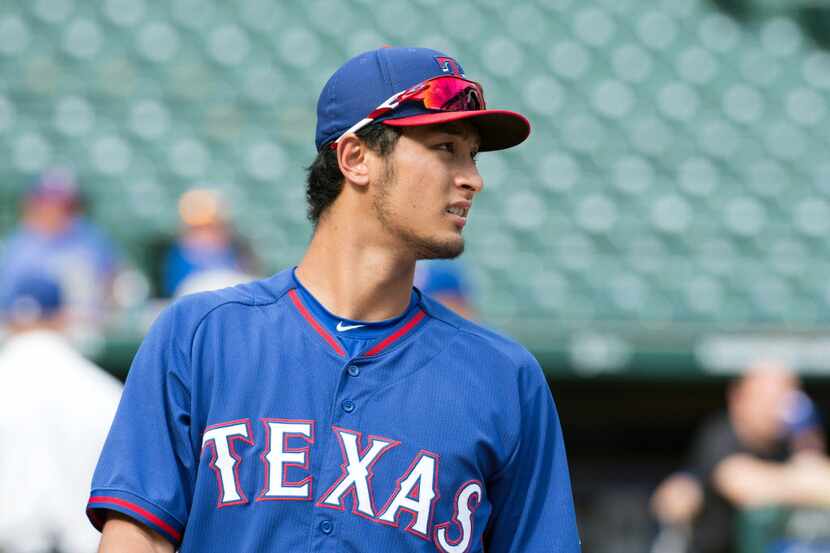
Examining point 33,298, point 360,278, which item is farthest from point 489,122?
point 33,298

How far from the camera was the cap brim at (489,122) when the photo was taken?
1.96 metres

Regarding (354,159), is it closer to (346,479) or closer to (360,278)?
(360,278)

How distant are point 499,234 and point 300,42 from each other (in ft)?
7.22

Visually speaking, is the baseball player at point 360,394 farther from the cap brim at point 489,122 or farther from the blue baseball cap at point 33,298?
the blue baseball cap at point 33,298

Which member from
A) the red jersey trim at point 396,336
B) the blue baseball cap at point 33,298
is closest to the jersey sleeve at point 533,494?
the red jersey trim at point 396,336

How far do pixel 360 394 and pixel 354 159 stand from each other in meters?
0.36

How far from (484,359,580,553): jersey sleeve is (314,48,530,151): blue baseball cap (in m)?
0.40

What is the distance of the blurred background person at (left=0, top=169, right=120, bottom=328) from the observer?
601 centimetres

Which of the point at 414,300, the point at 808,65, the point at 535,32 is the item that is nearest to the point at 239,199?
the point at 535,32

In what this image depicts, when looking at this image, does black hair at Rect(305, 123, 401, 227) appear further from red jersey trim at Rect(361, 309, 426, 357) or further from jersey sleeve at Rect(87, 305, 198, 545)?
jersey sleeve at Rect(87, 305, 198, 545)

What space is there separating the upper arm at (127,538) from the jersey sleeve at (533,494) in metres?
0.49

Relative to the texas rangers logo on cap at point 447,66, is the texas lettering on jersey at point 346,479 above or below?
below

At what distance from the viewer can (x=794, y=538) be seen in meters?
5.81

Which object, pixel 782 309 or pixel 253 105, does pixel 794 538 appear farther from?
pixel 253 105
